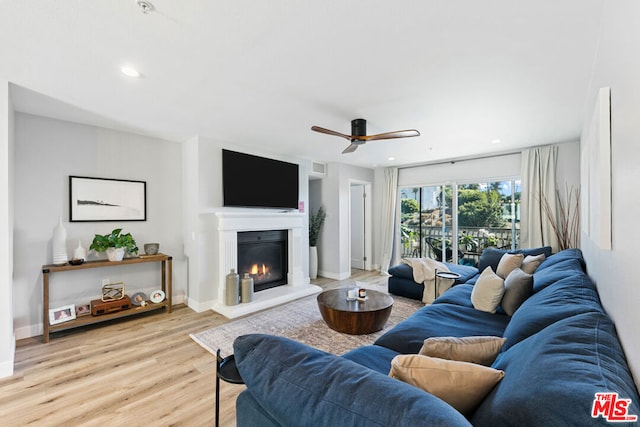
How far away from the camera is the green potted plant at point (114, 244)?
3254 millimetres

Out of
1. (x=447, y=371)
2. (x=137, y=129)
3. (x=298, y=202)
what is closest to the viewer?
(x=447, y=371)

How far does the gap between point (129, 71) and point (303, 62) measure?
1.32 m

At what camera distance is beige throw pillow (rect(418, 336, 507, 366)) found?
49.4 inches

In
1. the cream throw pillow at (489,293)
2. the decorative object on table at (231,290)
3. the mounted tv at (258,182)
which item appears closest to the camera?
the cream throw pillow at (489,293)

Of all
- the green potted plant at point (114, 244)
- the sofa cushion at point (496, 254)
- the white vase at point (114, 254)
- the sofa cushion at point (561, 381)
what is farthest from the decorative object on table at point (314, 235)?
the sofa cushion at point (561, 381)

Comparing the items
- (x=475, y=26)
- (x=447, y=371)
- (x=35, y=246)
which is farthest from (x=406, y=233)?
(x=35, y=246)

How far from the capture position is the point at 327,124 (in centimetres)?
330

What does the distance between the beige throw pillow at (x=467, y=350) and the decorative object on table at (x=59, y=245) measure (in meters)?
3.79

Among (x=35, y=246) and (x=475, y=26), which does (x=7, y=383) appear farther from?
(x=475, y=26)

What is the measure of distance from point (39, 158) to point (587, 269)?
5.58 m

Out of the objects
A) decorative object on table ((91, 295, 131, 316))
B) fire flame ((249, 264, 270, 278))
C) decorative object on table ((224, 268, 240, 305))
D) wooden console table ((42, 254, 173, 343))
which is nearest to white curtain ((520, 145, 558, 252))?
fire flame ((249, 264, 270, 278))

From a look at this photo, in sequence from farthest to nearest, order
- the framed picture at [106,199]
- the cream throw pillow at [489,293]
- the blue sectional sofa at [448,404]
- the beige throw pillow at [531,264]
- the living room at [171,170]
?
the framed picture at [106,199]
the beige throw pillow at [531,264]
the cream throw pillow at [489,293]
the living room at [171,170]
the blue sectional sofa at [448,404]

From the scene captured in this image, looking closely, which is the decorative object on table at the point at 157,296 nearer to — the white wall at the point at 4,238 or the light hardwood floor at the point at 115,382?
the light hardwood floor at the point at 115,382

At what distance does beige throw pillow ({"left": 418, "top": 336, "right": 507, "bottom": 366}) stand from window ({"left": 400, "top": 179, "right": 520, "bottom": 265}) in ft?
14.3
